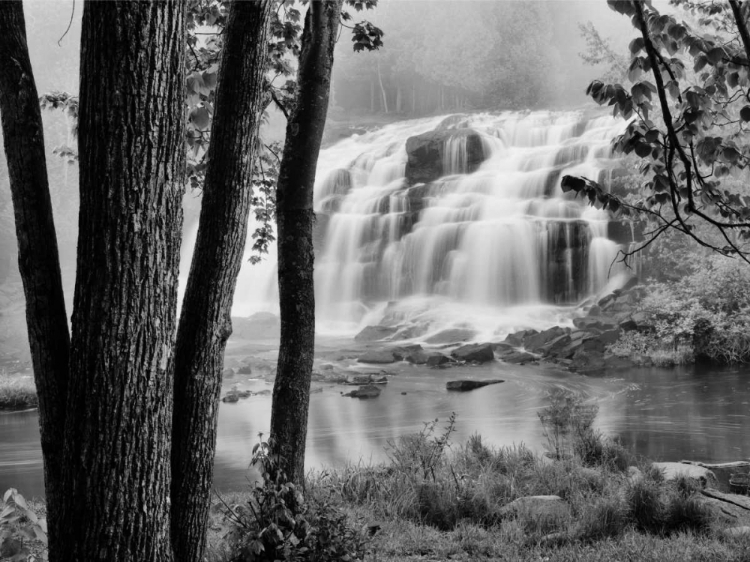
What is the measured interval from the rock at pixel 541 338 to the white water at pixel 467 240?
184 centimetres

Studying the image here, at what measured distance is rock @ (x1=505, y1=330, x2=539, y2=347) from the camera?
59.8 feet

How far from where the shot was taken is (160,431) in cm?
236

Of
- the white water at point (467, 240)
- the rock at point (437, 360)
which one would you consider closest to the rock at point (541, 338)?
the white water at point (467, 240)

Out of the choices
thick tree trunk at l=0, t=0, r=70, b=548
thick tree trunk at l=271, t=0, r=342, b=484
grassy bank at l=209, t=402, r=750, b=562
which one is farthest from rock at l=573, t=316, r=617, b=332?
thick tree trunk at l=0, t=0, r=70, b=548

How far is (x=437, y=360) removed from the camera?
16.5 m

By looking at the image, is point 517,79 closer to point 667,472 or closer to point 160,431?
point 667,472

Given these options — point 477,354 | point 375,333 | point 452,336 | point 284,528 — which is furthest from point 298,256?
point 375,333

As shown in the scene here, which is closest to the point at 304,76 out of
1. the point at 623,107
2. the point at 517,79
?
the point at 623,107

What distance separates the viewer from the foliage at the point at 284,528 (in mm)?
3477

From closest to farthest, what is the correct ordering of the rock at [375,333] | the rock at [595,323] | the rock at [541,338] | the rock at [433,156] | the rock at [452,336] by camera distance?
the rock at [541,338] → the rock at [595,323] → the rock at [452,336] → the rock at [375,333] → the rock at [433,156]

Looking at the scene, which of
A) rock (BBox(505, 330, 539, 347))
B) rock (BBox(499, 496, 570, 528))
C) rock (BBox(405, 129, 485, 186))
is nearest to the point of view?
rock (BBox(499, 496, 570, 528))

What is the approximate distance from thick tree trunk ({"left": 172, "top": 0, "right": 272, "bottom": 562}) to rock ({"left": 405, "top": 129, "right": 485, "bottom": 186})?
25.7 meters

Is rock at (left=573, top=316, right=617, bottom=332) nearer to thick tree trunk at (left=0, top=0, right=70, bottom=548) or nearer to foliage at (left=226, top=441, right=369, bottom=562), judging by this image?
foliage at (left=226, top=441, right=369, bottom=562)

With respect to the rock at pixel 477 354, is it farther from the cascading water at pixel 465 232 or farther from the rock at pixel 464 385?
the cascading water at pixel 465 232
